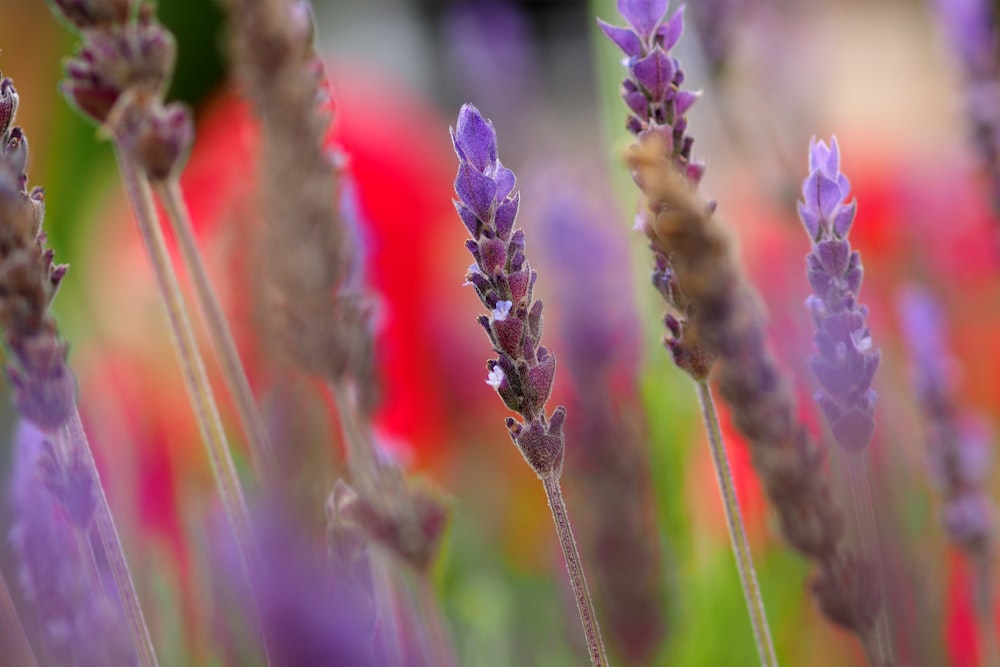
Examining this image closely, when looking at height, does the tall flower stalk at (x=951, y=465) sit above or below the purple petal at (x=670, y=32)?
below

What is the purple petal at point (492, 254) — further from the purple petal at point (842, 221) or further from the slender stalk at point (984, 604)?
the slender stalk at point (984, 604)

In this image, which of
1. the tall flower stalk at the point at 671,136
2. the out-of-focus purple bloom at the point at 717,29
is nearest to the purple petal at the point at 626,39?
the tall flower stalk at the point at 671,136

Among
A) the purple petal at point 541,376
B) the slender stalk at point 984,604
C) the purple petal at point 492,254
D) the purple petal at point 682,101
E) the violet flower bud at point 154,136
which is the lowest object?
the slender stalk at point 984,604

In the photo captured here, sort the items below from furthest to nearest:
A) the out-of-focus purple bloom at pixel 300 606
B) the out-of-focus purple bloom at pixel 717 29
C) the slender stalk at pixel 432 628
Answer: the out-of-focus purple bloom at pixel 717 29 → the slender stalk at pixel 432 628 → the out-of-focus purple bloom at pixel 300 606

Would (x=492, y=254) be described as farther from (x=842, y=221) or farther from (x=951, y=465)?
(x=951, y=465)

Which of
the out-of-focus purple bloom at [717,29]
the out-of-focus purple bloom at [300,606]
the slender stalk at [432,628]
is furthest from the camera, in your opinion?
the out-of-focus purple bloom at [717,29]

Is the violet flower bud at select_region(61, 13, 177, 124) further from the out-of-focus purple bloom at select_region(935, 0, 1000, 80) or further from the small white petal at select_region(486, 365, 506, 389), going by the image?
the out-of-focus purple bloom at select_region(935, 0, 1000, 80)

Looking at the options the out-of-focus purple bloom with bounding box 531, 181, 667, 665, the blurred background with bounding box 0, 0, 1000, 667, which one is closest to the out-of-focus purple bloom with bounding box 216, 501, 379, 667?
the blurred background with bounding box 0, 0, 1000, 667

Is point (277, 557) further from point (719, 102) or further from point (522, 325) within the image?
point (719, 102)
